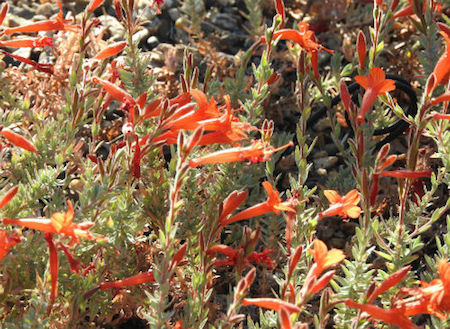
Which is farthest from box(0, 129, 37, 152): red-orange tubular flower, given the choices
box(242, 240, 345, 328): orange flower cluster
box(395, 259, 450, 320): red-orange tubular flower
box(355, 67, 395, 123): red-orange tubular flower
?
box(395, 259, 450, 320): red-orange tubular flower

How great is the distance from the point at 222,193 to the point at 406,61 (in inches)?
87.4

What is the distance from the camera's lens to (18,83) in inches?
149

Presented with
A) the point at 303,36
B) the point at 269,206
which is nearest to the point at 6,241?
the point at 269,206

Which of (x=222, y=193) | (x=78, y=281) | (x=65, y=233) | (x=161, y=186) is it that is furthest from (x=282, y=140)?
(x=65, y=233)

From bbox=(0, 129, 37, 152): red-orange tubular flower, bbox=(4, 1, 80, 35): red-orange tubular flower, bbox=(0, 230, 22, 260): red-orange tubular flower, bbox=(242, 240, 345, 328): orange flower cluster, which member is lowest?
bbox=(242, 240, 345, 328): orange flower cluster

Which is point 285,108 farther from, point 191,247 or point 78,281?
Answer: point 78,281

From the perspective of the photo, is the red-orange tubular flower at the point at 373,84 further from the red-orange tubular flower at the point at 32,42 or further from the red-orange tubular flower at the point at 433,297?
the red-orange tubular flower at the point at 32,42

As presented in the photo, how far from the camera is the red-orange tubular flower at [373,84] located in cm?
249

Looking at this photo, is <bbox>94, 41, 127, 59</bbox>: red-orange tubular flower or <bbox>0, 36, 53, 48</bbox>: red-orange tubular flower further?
<bbox>0, 36, 53, 48</bbox>: red-orange tubular flower

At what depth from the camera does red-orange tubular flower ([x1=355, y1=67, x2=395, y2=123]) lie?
2490 millimetres

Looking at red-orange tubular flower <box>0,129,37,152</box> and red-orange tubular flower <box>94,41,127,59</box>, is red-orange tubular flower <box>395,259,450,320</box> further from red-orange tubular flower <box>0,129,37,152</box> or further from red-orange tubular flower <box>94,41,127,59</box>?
red-orange tubular flower <box>94,41,127,59</box>

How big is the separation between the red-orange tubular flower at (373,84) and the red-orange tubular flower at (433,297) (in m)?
0.75

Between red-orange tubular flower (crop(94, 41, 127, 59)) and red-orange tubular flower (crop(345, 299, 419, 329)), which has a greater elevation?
red-orange tubular flower (crop(94, 41, 127, 59))

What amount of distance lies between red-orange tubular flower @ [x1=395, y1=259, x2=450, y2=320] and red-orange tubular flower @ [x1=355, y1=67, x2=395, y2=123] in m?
0.75
